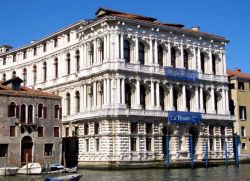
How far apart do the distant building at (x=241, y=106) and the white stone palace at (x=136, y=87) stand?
3422 mm

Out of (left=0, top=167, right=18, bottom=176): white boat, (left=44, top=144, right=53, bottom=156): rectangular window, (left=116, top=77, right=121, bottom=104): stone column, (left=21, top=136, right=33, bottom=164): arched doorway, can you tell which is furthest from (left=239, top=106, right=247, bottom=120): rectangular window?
(left=0, top=167, right=18, bottom=176): white boat

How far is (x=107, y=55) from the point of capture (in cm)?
4369

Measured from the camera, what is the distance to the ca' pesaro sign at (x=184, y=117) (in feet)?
150

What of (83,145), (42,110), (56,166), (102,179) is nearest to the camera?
(102,179)

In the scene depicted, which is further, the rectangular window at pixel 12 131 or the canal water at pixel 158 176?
the rectangular window at pixel 12 131

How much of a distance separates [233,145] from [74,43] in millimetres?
20418

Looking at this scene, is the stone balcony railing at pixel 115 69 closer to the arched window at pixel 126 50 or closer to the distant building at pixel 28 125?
the arched window at pixel 126 50

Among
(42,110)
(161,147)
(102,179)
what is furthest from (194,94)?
(102,179)

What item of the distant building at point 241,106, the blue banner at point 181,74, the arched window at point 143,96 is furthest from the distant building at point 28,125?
the distant building at point 241,106

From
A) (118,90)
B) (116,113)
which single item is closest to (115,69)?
(118,90)

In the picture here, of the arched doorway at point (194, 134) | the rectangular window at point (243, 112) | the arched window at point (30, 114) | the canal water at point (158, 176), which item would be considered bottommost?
the canal water at point (158, 176)

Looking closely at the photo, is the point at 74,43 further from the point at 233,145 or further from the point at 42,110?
the point at 233,145

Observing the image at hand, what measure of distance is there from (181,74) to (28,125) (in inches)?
671

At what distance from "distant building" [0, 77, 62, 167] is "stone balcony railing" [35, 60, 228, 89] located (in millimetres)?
5669
